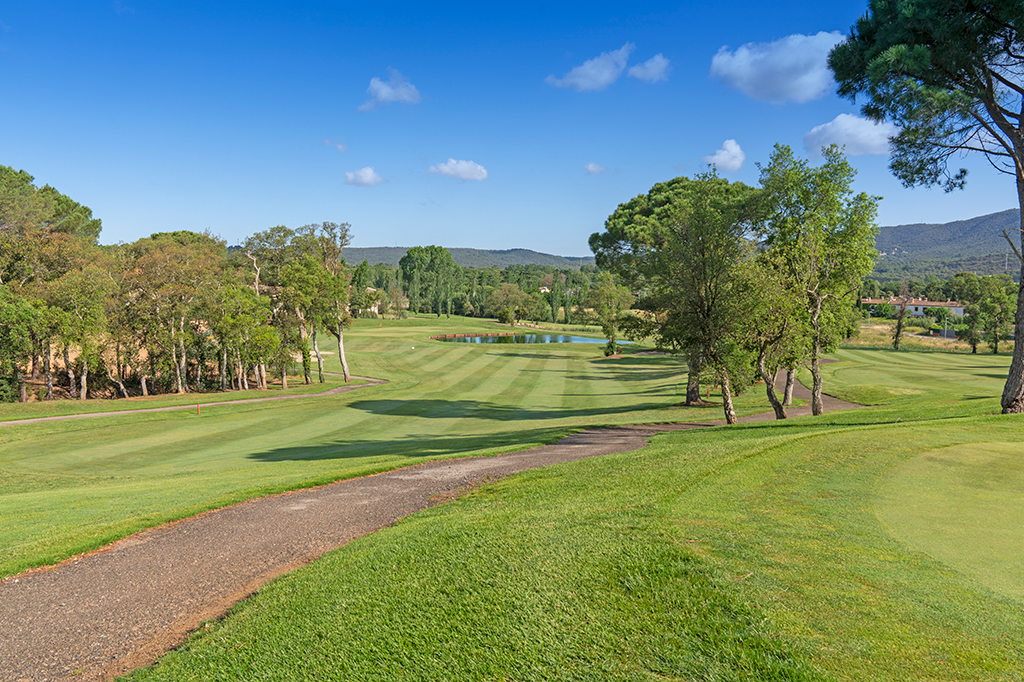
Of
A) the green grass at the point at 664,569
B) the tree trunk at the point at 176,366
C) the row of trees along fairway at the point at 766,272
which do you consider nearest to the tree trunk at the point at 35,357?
the tree trunk at the point at 176,366

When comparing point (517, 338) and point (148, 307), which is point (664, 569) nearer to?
point (148, 307)

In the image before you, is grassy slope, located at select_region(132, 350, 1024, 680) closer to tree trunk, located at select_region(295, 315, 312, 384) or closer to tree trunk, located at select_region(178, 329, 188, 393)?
tree trunk, located at select_region(178, 329, 188, 393)

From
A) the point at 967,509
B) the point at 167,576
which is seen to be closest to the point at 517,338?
the point at 167,576

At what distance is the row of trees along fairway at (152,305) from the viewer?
117 ft

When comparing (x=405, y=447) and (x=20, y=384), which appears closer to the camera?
(x=405, y=447)

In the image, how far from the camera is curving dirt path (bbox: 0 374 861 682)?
19.3 feet

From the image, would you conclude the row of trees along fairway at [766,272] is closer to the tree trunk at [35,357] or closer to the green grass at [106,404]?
the green grass at [106,404]

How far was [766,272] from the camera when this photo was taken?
71.3 ft

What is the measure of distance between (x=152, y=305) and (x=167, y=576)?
3968cm

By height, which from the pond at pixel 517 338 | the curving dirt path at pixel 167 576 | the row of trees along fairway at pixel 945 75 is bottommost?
the curving dirt path at pixel 167 576

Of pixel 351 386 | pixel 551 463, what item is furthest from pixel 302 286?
pixel 551 463

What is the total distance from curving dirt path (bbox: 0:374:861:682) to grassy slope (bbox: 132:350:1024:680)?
78cm

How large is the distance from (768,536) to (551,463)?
27.5 ft

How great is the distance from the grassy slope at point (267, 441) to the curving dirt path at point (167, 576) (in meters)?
0.78
